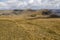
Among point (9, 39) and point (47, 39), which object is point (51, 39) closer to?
point (47, 39)

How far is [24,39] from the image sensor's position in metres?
19.3

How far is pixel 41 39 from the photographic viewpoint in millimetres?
19516

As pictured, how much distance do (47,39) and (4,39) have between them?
5.18m

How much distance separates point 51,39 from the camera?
1959 centimetres

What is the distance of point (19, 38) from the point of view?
19688 millimetres

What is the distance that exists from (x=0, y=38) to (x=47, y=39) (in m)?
5.75

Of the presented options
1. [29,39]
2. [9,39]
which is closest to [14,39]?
[9,39]

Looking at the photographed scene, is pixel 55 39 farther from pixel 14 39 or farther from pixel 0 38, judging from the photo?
pixel 0 38

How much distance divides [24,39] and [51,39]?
131 inches

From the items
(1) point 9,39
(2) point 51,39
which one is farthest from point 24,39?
(2) point 51,39

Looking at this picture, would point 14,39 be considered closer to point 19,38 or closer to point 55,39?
point 19,38

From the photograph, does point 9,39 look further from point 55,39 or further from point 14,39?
point 55,39

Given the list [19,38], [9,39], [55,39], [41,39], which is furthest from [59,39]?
[9,39]

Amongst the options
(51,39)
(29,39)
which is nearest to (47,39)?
(51,39)
